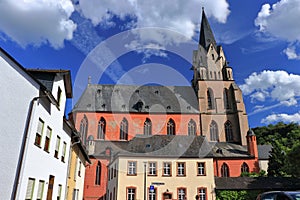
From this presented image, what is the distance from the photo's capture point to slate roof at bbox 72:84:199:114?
44.7 m

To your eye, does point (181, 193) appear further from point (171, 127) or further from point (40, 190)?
point (171, 127)

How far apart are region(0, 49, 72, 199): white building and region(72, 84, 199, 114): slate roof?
1235 inches

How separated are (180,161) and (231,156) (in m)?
15.1

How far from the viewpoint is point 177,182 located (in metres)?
26.1

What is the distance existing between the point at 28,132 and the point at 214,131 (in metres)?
38.1

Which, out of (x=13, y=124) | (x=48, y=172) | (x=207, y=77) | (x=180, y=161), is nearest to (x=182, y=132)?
(x=207, y=77)

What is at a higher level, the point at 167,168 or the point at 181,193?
the point at 167,168

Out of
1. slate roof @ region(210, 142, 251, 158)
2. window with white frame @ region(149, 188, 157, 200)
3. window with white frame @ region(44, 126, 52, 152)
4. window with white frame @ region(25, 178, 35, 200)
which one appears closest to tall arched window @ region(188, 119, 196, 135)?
slate roof @ region(210, 142, 251, 158)

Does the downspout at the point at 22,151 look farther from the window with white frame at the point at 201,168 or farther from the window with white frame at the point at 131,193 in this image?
the window with white frame at the point at 201,168

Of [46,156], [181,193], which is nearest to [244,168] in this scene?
[181,193]

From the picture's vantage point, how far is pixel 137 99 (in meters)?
47.2

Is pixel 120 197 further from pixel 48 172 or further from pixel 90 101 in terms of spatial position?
pixel 90 101

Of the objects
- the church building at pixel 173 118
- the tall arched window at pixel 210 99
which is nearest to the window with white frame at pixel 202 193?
the church building at pixel 173 118

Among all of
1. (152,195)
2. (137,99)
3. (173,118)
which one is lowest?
(152,195)
